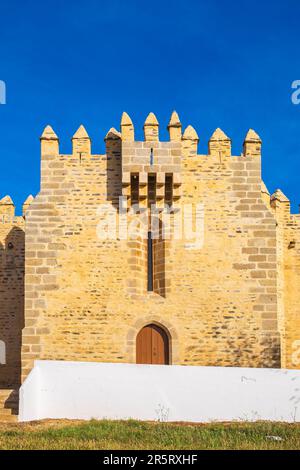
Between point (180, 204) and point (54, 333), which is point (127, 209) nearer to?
point (180, 204)

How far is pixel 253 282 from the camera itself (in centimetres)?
1783

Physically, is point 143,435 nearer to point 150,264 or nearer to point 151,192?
point 150,264

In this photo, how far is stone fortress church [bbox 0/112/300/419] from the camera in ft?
57.4

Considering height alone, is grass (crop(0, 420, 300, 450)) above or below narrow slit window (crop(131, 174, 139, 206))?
below

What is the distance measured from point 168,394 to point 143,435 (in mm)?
2254

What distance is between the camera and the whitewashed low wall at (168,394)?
14484mm

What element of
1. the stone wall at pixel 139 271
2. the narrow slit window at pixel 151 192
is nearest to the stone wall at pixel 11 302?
the stone wall at pixel 139 271

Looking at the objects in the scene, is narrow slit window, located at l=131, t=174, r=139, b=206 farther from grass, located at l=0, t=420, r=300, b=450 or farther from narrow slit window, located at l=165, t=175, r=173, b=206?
grass, located at l=0, t=420, r=300, b=450

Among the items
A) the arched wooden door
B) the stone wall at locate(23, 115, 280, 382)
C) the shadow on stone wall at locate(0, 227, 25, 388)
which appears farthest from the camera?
the shadow on stone wall at locate(0, 227, 25, 388)

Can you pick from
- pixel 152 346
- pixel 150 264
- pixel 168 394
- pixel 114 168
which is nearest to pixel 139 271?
pixel 150 264

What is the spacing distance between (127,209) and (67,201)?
145 cm

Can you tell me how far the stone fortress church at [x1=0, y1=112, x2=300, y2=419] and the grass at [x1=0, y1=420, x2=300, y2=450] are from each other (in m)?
3.73

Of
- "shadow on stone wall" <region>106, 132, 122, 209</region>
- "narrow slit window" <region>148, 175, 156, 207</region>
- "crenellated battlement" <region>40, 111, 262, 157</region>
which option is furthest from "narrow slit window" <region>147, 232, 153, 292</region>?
"crenellated battlement" <region>40, 111, 262, 157</region>
